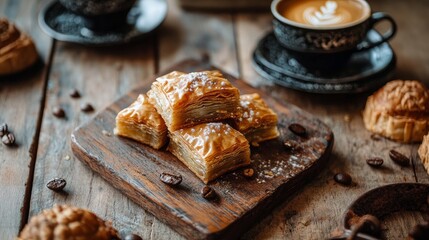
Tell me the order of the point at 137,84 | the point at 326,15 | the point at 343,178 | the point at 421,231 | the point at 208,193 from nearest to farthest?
the point at 421,231, the point at 208,193, the point at 343,178, the point at 326,15, the point at 137,84

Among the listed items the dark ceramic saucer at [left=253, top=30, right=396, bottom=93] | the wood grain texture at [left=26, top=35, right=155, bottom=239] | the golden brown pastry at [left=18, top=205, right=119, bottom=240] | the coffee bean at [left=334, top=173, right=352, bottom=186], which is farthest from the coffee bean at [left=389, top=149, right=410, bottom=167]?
the golden brown pastry at [left=18, top=205, right=119, bottom=240]

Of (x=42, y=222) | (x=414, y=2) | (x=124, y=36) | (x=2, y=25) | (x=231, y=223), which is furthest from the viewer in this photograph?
(x=414, y=2)

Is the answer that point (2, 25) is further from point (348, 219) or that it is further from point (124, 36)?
point (348, 219)

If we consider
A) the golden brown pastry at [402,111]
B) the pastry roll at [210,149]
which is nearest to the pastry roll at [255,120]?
the pastry roll at [210,149]

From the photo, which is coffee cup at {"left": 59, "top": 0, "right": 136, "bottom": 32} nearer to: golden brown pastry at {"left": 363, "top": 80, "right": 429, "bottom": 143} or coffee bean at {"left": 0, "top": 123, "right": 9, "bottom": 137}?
coffee bean at {"left": 0, "top": 123, "right": 9, "bottom": 137}

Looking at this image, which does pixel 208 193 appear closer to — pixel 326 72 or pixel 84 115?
pixel 84 115

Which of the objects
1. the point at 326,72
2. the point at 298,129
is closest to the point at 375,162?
the point at 298,129

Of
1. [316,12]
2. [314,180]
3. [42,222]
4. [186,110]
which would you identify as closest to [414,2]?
[316,12]
